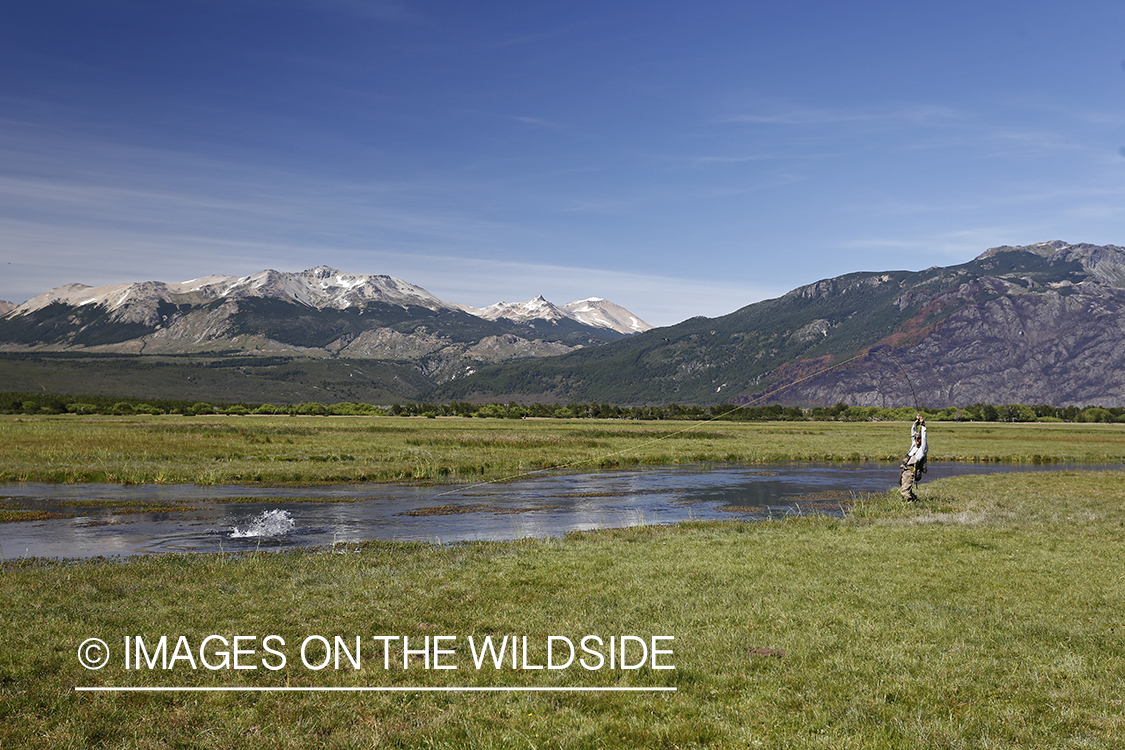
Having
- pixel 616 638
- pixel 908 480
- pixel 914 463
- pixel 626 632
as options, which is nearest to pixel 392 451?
pixel 908 480

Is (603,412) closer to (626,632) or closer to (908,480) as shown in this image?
(908,480)

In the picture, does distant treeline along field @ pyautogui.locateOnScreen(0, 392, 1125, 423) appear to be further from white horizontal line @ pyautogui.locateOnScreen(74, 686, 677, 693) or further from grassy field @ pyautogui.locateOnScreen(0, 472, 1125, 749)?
white horizontal line @ pyautogui.locateOnScreen(74, 686, 677, 693)

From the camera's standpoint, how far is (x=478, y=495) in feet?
127

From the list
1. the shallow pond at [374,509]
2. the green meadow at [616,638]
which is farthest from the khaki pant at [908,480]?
the green meadow at [616,638]

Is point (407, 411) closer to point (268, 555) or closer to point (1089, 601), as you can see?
point (268, 555)

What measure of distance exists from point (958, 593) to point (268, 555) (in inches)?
692

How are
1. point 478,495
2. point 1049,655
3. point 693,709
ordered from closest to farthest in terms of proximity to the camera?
point 693,709 → point 1049,655 → point 478,495

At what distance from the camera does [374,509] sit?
108ft

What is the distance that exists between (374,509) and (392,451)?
88.6ft

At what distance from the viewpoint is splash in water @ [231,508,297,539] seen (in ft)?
85.9

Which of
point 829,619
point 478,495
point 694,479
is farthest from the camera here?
point 694,479

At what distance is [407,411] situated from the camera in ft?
470

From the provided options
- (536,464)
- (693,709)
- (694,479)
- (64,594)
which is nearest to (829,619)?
(693,709)

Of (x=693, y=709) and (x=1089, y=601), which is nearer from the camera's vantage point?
(x=693, y=709)
